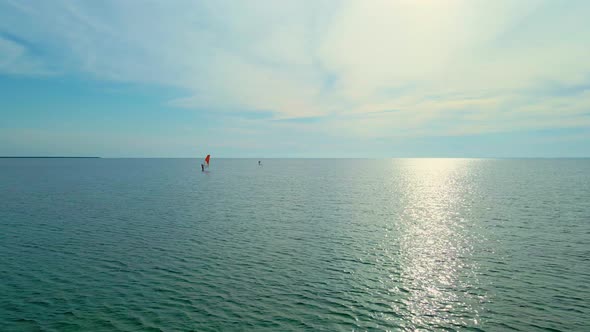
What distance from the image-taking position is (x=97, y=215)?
52.2 metres

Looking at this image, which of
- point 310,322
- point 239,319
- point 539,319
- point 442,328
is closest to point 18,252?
point 239,319

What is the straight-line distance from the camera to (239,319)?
784 inches

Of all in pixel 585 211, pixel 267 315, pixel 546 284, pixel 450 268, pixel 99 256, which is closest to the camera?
pixel 267 315

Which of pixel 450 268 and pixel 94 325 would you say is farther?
pixel 450 268

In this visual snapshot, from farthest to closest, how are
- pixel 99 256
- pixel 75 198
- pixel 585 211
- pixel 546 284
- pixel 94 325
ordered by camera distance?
pixel 75 198, pixel 585 211, pixel 99 256, pixel 546 284, pixel 94 325

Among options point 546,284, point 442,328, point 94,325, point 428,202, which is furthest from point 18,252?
point 428,202

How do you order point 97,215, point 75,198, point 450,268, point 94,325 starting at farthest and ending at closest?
1. point 75,198
2. point 97,215
3. point 450,268
4. point 94,325

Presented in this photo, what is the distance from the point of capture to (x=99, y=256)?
103 feet

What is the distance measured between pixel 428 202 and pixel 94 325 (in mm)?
70423

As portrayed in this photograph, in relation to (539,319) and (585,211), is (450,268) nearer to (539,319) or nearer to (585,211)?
(539,319)

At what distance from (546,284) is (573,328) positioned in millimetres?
6999

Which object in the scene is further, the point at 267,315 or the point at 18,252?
the point at 18,252

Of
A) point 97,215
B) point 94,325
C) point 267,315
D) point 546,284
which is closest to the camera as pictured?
point 94,325

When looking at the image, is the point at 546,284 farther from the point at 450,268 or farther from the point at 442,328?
the point at 442,328
